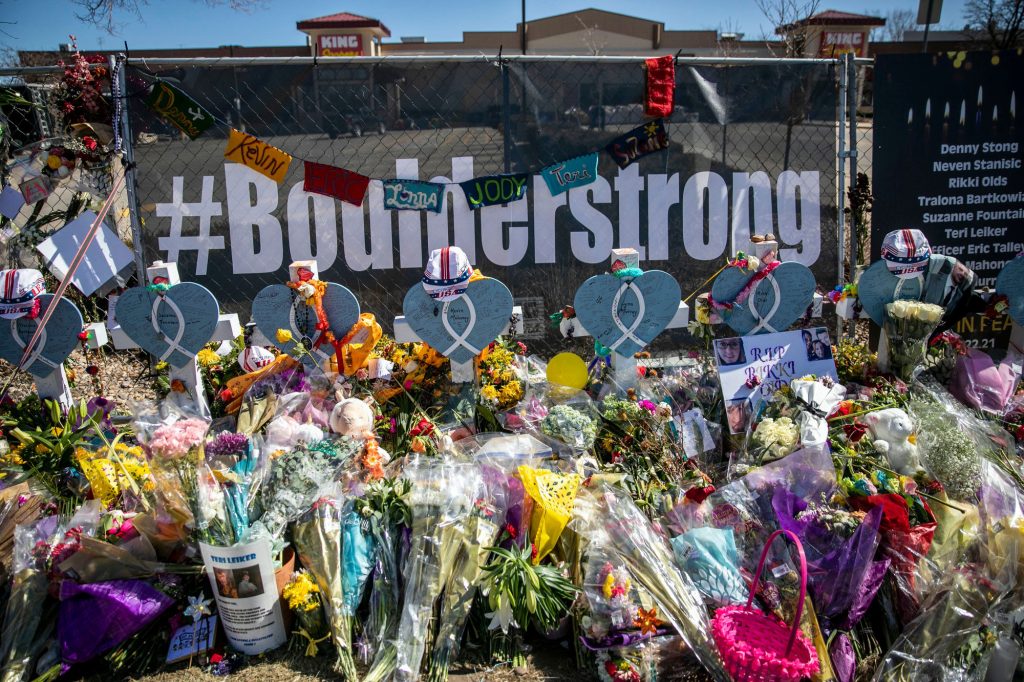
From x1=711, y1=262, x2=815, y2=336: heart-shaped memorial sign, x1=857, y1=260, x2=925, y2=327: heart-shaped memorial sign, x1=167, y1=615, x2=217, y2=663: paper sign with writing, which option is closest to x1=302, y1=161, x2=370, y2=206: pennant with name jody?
x1=711, y1=262, x2=815, y2=336: heart-shaped memorial sign

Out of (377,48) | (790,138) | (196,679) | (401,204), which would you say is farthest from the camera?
(377,48)

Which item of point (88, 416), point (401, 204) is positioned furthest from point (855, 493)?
point (88, 416)

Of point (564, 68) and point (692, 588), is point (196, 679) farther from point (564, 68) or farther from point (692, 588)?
point (564, 68)

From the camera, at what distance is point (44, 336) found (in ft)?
11.7

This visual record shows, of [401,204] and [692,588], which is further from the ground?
[401,204]

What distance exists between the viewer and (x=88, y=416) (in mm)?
3455

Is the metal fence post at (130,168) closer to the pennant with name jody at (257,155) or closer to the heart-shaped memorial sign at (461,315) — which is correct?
the pennant with name jody at (257,155)

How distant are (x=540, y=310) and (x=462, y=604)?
2.47 m

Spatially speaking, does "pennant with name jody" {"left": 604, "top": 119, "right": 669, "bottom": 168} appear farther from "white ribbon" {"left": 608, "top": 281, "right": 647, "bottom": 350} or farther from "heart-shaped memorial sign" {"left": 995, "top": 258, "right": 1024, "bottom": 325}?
"heart-shaped memorial sign" {"left": 995, "top": 258, "right": 1024, "bottom": 325}

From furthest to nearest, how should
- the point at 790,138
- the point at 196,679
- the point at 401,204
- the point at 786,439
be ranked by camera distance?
the point at 790,138, the point at 401,204, the point at 786,439, the point at 196,679

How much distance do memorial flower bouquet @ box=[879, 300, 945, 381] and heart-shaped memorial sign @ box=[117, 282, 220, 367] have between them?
3.49m

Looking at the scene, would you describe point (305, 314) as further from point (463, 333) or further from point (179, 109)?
point (179, 109)

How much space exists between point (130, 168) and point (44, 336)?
3.44 feet

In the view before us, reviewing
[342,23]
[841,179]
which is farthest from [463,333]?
[342,23]
